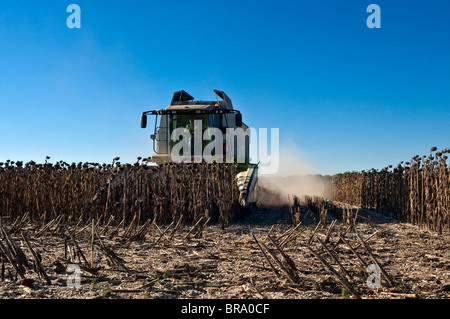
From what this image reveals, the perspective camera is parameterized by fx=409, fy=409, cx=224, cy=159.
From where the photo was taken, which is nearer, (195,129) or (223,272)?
(223,272)

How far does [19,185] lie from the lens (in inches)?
430

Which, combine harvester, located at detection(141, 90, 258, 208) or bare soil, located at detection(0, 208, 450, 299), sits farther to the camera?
combine harvester, located at detection(141, 90, 258, 208)

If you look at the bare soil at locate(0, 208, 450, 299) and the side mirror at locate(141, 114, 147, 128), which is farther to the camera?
the side mirror at locate(141, 114, 147, 128)

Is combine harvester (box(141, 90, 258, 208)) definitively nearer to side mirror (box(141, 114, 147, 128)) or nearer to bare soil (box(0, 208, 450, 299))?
side mirror (box(141, 114, 147, 128))

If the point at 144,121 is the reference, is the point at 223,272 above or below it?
below

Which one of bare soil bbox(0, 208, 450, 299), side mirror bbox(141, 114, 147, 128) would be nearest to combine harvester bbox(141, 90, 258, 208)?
side mirror bbox(141, 114, 147, 128)

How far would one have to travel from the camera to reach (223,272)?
4371mm

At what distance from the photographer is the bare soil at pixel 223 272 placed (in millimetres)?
3525

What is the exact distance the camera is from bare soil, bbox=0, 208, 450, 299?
353 cm

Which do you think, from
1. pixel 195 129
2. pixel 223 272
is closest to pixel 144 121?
pixel 195 129

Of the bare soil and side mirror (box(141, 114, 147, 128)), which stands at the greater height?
side mirror (box(141, 114, 147, 128))

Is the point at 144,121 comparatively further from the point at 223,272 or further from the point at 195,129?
the point at 223,272

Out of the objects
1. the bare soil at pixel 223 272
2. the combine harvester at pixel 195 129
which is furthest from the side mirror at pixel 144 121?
the bare soil at pixel 223 272
